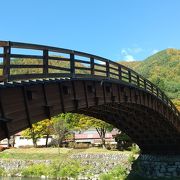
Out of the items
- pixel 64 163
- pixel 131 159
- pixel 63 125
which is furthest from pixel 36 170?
pixel 63 125

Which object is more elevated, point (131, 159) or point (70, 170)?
point (131, 159)

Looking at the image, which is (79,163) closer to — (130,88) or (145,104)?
(145,104)

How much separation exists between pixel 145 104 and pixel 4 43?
23453 mm

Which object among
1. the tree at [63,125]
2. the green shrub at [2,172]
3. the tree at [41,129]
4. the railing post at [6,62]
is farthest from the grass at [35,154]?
the railing post at [6,62]

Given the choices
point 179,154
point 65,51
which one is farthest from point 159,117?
point 65,51

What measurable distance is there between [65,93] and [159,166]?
30.5 m

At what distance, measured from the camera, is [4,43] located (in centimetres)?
1523

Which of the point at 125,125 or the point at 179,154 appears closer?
the point at 125,125

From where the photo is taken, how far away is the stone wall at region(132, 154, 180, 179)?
4816 centimetres

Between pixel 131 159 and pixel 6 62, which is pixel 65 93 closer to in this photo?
pixel 6 62

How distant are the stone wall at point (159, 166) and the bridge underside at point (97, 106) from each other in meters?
1.70

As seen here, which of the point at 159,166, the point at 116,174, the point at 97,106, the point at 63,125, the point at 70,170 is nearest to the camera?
the point at 97,106

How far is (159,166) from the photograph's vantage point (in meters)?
48.8

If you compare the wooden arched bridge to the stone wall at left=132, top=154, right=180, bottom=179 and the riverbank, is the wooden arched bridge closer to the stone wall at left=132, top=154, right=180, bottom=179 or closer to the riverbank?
the stone wall at left=132, top=154, right=180, bottom=179
